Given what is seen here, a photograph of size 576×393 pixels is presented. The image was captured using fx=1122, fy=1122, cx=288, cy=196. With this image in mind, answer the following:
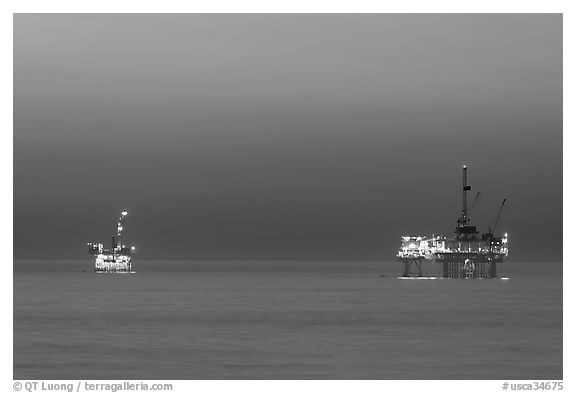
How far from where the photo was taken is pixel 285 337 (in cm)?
6362

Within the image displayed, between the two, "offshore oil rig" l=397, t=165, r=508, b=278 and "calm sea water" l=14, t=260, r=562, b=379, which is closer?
"calm sea water" l=14, t=260, r=562, b=379

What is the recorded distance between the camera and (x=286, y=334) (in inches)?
2581

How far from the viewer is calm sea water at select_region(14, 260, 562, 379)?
47.1 m

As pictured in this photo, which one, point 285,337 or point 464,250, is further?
point 464,250

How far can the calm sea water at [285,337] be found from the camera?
4712 cm

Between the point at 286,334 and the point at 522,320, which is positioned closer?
the point at 286,334

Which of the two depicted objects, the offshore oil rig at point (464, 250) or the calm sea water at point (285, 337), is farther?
the offshore oil rig at point (464, 250)

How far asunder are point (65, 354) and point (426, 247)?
4581 inches
